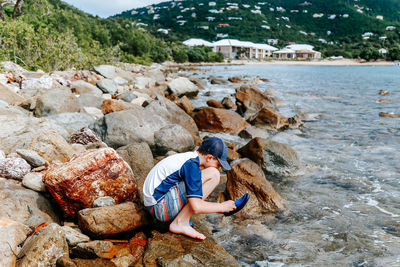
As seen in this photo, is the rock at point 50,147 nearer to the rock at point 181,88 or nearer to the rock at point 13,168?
the rock at point 13,168

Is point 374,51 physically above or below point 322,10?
below

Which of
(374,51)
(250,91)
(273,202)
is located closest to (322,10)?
(374,51)

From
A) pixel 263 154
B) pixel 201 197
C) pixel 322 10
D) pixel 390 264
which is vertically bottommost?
pixel 390 264

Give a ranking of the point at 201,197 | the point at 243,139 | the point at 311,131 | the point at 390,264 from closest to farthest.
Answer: the point at 201,197
the point at 390,264
the point at 243,139
the point at 311,131

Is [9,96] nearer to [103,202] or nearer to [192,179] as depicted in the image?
[103,202]

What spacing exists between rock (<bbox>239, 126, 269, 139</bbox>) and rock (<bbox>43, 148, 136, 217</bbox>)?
6218mm

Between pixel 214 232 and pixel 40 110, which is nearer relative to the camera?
pixel 214 232

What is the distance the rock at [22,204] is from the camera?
4.06 meters

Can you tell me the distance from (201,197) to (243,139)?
6.71 m

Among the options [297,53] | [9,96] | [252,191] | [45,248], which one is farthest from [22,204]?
[297,53]

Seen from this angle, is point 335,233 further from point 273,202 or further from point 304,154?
point 304,154

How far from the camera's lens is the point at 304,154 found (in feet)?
29.3

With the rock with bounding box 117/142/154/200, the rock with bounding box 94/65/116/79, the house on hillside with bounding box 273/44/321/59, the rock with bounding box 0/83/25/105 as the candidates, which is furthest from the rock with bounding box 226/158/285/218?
the house on hillside with bounding box 273/44/321/59

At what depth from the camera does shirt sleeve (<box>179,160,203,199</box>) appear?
3652 mm
